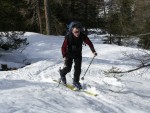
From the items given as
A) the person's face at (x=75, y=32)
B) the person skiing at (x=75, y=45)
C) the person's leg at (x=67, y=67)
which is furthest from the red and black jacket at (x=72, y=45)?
the person's leg at (x=67, y=67)

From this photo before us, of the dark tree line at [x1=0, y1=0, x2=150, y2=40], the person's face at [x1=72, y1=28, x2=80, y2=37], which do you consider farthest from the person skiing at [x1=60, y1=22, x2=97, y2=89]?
the dark tree line at [x1=0, y1=0, x2=150, y2=40]

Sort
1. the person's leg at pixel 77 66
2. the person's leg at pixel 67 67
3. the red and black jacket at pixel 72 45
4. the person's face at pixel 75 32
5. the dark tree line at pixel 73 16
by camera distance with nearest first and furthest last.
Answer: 1. the person's face at pixel 75 32
2. the red and black jacket at pixel 72 45
3. the person's leg at pixel 77 66
4. the person's leg at pixel 67 67
5. the dark tree line at pixel 73 16

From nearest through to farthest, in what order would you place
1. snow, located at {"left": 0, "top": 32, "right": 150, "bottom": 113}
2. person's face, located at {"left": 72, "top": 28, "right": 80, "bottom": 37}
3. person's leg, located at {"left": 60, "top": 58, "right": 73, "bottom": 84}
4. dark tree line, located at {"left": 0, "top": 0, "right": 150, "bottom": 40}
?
snow, located at {"left": 0, "top": 32, "right": 150, "bottom": 113} < person's face, located at {"left": 72, "top": 28, "right": 80, "bottom": 37} < person's leg, located at {"left": 60, "top": 58, "right": 73, "bottom": 84} < dark tree line, located at {"left": 0, "top": 0, "right": 150, "bottom": 40}

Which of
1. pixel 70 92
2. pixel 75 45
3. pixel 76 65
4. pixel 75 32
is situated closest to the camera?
pixel 75 32

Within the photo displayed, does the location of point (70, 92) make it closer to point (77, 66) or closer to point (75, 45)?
point (77, 66)

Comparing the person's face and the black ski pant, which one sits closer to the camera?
the person's face

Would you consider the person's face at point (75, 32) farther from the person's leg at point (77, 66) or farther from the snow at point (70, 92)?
the snow at point (70, 92)

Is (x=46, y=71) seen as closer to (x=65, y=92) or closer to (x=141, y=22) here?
(x=65, y=92)

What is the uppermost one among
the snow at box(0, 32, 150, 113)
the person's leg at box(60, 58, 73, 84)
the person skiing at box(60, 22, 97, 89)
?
the person skiing at box(60, 22, 97, 89)

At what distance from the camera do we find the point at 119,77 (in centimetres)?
1256

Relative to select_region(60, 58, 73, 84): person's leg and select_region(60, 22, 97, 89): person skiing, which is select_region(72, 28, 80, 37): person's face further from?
select_region(60, 58, 73, 84): person's leg

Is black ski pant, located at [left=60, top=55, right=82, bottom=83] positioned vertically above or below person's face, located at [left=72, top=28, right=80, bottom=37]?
below

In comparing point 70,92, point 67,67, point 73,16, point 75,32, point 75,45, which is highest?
point 73,16

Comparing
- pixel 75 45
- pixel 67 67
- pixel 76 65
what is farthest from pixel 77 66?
pixel 75 45
